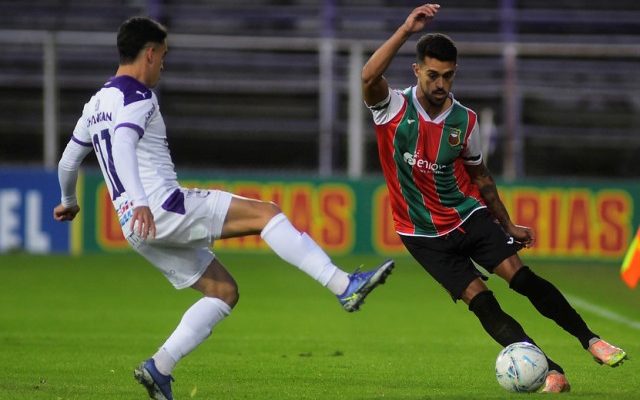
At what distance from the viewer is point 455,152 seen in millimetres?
7594

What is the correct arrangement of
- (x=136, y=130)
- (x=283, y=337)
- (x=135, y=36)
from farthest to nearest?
(x=283, y=337) < (x=135, y=36) < (x=136, y=130)

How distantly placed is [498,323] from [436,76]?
4.72 ft

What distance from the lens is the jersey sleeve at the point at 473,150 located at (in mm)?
7633

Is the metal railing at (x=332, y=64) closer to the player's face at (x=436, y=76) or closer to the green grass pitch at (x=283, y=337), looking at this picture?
the green grass pitch at (x=283, y=337)

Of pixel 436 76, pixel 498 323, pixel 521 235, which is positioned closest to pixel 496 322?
pixel 498 323

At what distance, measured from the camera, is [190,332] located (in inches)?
261

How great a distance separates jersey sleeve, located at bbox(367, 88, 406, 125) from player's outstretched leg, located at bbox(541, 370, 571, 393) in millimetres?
1732

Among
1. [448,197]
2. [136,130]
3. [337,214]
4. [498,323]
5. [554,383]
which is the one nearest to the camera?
[136,130]

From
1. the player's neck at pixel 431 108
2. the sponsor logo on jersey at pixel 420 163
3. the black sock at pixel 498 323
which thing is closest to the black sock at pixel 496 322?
the black sock at pixel 498 323

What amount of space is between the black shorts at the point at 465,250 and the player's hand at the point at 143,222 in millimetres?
2064

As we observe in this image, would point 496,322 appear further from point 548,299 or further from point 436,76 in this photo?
point 436,76

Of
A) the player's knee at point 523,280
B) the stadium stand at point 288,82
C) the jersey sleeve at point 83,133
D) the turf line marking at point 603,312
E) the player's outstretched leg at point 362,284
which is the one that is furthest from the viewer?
the stadium stand at point 288,82

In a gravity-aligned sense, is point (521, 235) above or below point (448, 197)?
below

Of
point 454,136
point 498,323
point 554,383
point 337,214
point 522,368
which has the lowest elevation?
point 337,214
